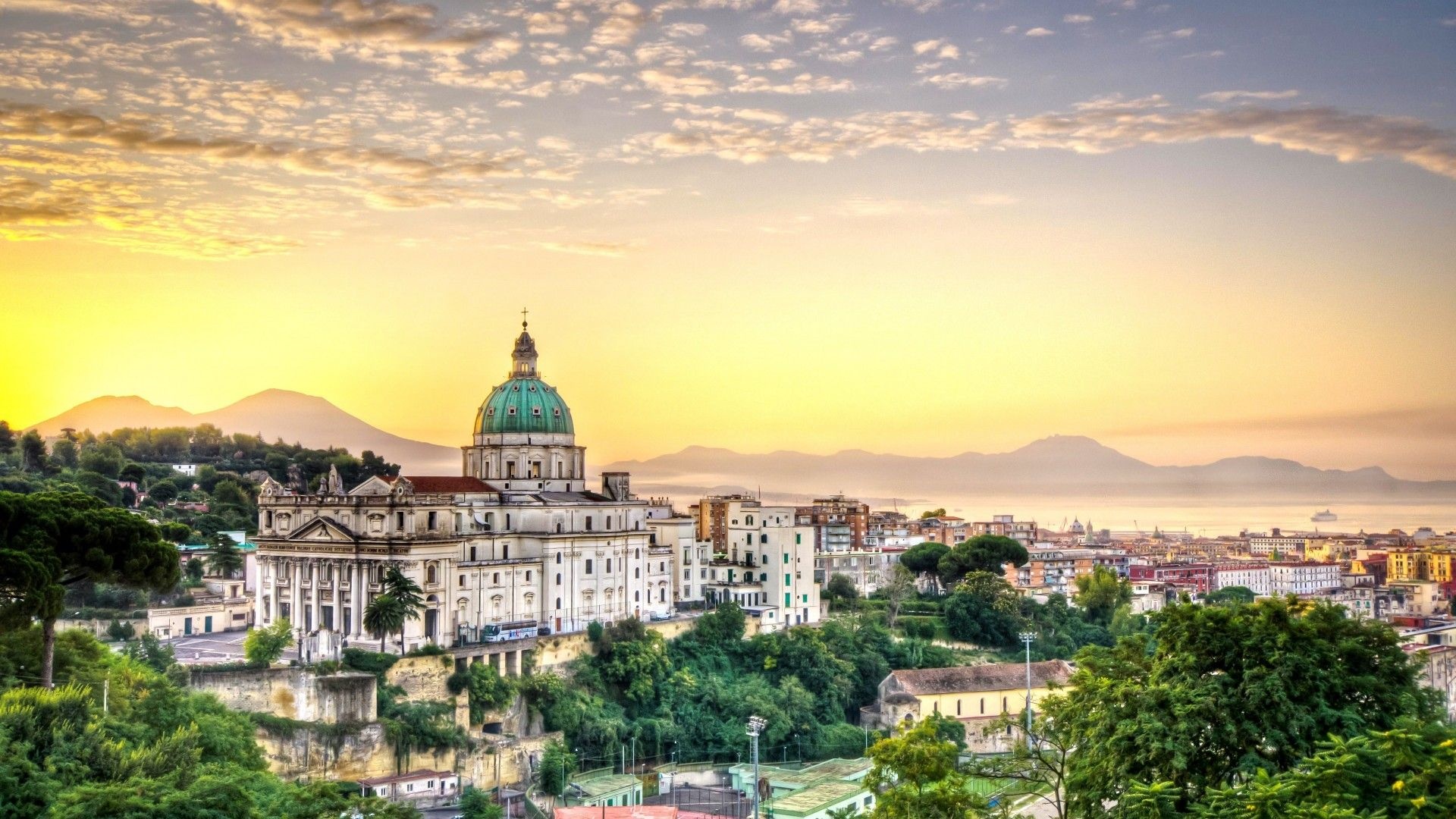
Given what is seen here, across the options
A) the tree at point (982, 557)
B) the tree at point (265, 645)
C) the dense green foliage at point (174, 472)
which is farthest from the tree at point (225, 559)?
the tree at point (982, 557)

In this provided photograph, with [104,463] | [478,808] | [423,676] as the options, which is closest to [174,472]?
[104,463]

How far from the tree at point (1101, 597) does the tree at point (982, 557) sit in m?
4.88

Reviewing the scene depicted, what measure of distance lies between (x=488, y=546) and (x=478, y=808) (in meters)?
16.9

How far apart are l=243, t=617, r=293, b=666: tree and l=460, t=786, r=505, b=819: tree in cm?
863

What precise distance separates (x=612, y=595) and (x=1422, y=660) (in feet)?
124

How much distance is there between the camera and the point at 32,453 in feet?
277

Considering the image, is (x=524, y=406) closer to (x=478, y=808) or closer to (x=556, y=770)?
(x=556, y=770)

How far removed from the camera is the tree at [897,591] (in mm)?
72675

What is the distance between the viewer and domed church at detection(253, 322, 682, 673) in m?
50.8

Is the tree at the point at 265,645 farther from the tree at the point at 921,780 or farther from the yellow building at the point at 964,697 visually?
the tree at the point at 921,780

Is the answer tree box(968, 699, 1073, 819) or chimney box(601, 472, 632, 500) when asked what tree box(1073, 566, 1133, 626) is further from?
tree box(968, 699, 1073, 819)

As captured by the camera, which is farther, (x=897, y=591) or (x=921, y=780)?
(x=897, y=591)

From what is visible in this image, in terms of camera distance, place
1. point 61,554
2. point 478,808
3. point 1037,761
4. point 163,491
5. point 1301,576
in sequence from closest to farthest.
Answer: point 1037,761 → point 61,554 → point 478,808 → point 163,491 → point 1301,576

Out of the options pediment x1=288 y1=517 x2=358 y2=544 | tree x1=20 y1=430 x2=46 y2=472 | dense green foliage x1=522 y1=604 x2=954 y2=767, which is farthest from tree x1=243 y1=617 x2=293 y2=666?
tree x1=20 y1=430 x2=46 y2=472
